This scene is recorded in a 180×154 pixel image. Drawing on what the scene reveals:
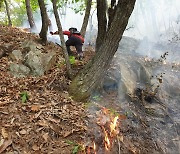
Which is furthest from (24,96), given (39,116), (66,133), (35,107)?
(66,133)

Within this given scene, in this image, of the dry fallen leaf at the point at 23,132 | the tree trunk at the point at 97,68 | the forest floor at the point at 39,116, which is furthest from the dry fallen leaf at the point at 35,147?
the tree trunk at the point at 97,68

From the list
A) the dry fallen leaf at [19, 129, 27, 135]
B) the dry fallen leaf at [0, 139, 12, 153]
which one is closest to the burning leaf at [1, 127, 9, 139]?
the dry fallen leaf at [0, 139, 12, 153]

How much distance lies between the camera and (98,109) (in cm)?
541

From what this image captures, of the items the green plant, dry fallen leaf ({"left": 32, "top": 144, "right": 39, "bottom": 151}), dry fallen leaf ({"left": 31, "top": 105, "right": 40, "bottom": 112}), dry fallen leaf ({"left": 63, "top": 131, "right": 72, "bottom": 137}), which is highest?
the green plant

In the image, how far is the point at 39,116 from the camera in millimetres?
4625

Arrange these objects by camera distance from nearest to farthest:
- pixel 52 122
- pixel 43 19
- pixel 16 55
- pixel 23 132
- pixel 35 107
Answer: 1. pixel 23 132
2. pixel 52 122
3. pixel 35 107
4. pixel 16 55
5. pixel 43 19

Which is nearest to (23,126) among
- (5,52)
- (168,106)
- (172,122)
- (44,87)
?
(44,87)

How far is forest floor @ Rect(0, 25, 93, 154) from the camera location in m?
4.05

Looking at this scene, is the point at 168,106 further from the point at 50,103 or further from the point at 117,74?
the point at 50,103

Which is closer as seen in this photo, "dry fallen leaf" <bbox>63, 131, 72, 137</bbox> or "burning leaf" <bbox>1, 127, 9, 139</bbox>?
"burning leaf" <bbox>1, 127, 9, 139</bbox>

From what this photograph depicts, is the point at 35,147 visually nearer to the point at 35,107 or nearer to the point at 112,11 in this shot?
the point at 35,107

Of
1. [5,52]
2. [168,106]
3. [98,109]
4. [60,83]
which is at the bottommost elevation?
[168,106]

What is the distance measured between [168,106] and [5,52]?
219 inches

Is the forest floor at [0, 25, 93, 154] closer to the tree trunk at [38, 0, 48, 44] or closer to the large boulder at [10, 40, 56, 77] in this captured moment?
the large boulder at [10, 40, 56, 77]
